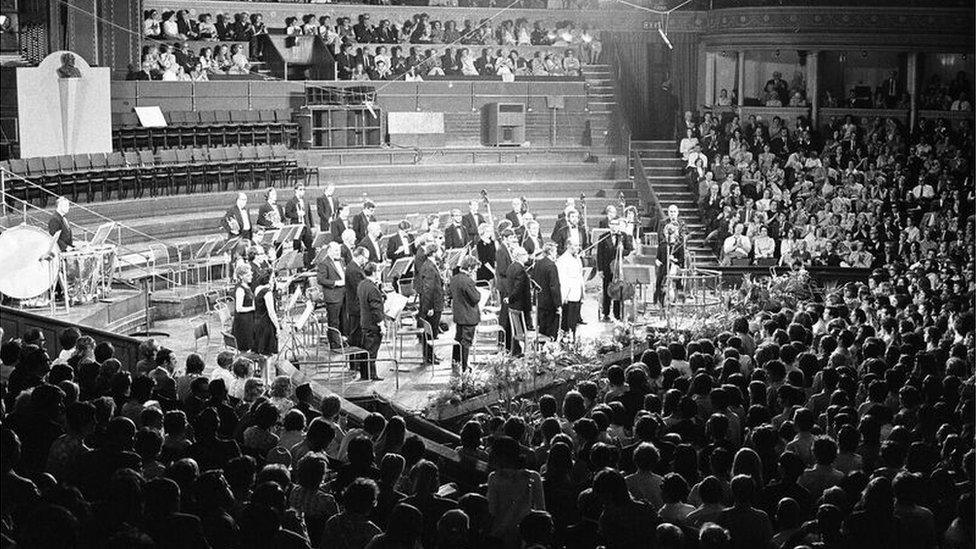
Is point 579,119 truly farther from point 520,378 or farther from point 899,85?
point 520,378

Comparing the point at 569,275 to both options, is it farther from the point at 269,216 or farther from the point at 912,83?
the point at 912,83

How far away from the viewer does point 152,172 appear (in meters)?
23.9

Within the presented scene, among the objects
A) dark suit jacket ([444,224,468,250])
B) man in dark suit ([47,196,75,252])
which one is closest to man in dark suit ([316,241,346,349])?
man in dark suit ([47,196,75,252])

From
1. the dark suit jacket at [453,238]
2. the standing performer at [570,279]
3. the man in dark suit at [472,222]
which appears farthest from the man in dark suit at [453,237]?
the standing performer at [570,279]

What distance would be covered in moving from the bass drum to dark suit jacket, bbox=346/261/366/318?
12.7ft

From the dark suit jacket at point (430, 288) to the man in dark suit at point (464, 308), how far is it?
0.35 m

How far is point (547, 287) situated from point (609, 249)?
3327 mm

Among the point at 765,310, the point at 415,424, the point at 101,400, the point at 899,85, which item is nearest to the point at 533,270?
the point at 765,310

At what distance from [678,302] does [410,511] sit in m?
15.1

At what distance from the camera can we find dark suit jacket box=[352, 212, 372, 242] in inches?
842

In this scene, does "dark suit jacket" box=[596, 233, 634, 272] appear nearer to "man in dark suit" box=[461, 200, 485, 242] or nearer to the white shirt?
"man in dark suit" box=[461, 200, 485, 242]

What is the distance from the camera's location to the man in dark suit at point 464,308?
1747cm

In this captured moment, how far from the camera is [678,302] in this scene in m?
22.2

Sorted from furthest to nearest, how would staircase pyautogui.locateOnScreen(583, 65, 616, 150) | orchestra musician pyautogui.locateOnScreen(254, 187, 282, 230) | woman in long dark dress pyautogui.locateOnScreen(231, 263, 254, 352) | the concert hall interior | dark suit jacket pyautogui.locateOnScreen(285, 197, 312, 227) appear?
1. staircase pyautogui.locateOnScreen(583, 65, 616, 150)
2. dark suit jacket pyautogui.locateOnScreen(285, 197, 312, 227)
3. orchestra musician pyautogui.locateOnScreen(254, 187, 282, 230)
4. woman in long dark dress pyautogui.locateOnScreen(231, 263, 254, 352)
5. the concert hall interior
